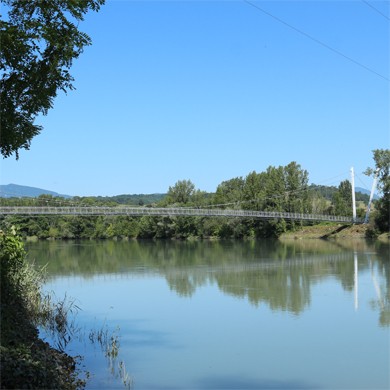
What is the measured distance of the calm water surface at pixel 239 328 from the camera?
6906 mm

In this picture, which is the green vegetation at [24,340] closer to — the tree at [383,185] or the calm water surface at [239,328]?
the calm water surface at [239,328]

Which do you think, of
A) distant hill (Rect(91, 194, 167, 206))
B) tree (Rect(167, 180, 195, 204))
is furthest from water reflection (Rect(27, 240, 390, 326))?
distant hill (Rect(91, 194, 167, 206))

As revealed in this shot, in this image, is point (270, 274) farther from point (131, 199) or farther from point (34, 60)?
point (131, 199)

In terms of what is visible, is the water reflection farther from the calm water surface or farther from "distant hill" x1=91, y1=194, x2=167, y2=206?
"distant hill" x1=91, y1=194, x2=167, y2=206

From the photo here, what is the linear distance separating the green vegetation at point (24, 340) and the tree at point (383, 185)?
35177mm

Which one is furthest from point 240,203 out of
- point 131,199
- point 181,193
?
point 131,199

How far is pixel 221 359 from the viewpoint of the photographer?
7.72 m

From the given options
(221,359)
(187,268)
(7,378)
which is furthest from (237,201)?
(7,378)

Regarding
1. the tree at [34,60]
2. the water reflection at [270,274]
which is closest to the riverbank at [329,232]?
the water reflection at [270,274]

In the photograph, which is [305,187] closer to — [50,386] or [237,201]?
[237,201]

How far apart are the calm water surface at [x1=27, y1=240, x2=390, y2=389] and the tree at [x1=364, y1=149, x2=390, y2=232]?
78.1ft

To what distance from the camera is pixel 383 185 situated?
41719mm

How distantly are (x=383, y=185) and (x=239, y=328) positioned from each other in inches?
1380

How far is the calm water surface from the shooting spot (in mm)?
6906
